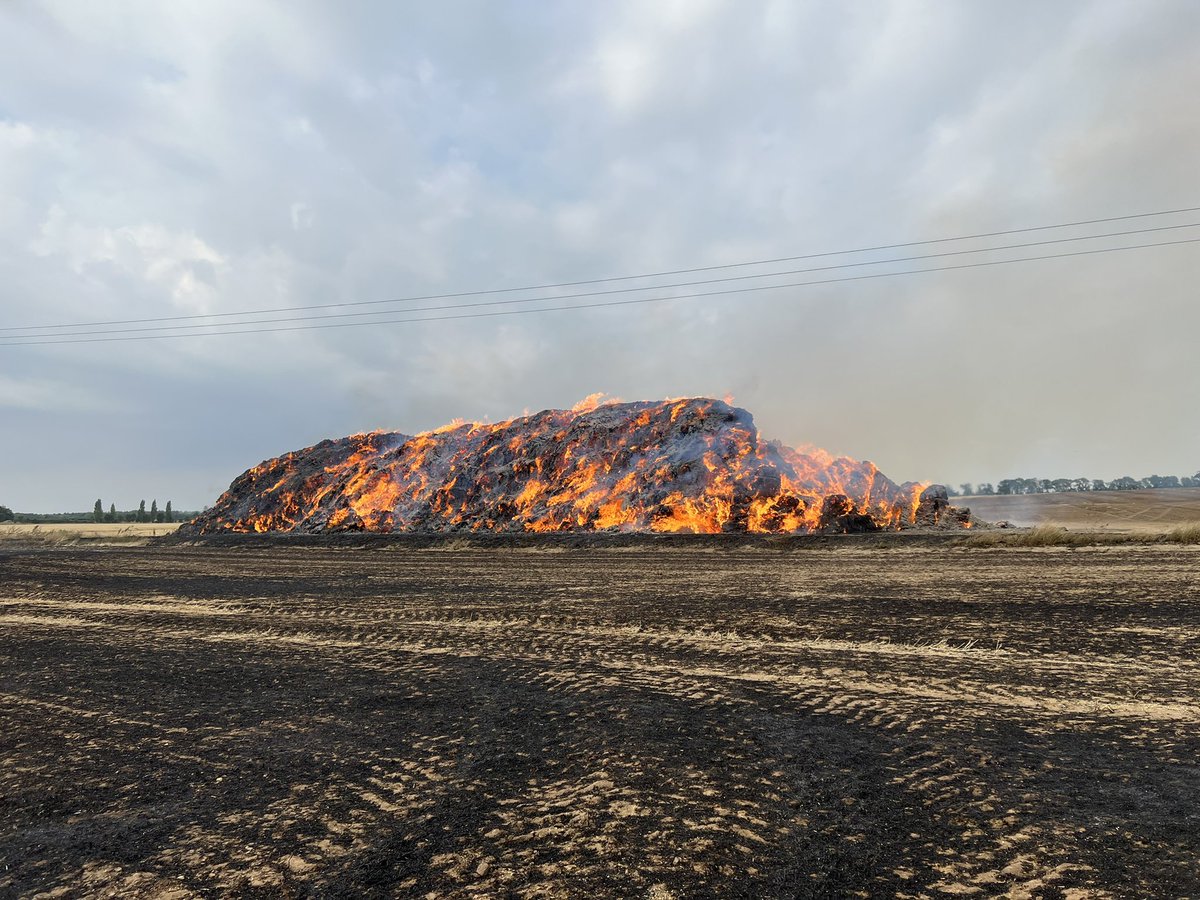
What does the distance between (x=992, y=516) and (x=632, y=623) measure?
49.1 metres

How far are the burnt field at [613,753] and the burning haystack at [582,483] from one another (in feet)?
62.3

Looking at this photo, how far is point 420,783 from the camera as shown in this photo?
128 inches

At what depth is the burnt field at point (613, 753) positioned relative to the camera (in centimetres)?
244

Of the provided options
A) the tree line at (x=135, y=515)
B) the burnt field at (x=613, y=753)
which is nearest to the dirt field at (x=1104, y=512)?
the burnt field at (x=613, y=753)

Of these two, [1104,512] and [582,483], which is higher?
[582,483]

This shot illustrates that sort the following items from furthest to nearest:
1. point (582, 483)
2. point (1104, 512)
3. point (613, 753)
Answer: point (1104, 512) → point (582, 483) → point (613, 753)

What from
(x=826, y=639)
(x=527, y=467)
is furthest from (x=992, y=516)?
(x=826, y=639)

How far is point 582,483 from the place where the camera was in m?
33.6

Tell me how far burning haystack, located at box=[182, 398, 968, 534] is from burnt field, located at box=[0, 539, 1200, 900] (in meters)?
19.0

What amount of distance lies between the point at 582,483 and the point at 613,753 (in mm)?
30049

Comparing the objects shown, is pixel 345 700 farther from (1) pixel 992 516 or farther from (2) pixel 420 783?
(1) pixel 992 516

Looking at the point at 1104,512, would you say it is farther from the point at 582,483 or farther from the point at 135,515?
the point at 135,515

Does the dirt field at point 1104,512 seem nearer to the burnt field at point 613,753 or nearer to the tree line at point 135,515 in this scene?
the burnt field at point 613,753

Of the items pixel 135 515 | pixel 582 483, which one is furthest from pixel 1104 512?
pixel 135 515
